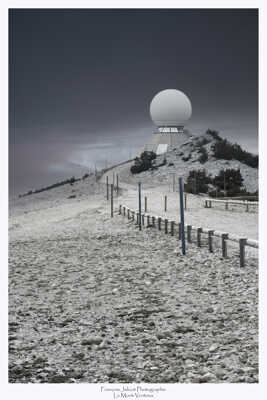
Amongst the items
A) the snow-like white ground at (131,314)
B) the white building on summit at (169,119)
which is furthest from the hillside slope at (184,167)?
the snow-like white ground at (131,314)

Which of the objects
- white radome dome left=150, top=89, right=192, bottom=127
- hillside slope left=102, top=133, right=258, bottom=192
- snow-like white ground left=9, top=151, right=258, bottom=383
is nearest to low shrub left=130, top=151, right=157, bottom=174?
A: hillside slope left=102, top=133, right=258, bottom=192

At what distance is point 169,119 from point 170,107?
8.28 ft

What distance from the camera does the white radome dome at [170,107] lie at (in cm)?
6612

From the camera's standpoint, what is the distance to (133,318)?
27.2 feet

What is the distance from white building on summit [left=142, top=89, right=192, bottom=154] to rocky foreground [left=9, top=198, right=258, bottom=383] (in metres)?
53.1

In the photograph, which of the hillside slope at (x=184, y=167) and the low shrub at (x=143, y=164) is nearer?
the hillside slope at (x=184, y=167)

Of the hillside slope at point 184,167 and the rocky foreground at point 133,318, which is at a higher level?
the hillside slope at point 184,167

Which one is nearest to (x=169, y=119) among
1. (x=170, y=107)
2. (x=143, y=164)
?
(x=170, y=107)

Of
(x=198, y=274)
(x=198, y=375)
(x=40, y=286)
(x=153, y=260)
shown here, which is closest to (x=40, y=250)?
(x=153, y=260)

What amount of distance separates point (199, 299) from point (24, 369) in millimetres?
4141

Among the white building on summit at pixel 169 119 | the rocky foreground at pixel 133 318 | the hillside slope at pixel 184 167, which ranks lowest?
the rocky foreground at pixel 133 318

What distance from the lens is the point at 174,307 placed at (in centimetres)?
889

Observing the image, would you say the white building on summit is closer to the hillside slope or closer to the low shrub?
the hillside slope

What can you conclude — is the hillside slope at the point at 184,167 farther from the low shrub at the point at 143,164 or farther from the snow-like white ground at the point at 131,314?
the snow-like white ground at the point at 131,314
